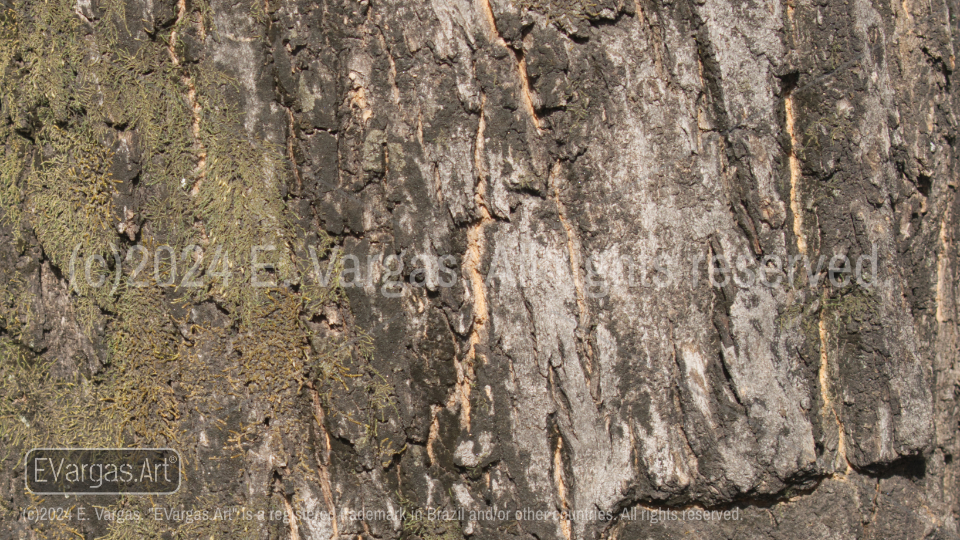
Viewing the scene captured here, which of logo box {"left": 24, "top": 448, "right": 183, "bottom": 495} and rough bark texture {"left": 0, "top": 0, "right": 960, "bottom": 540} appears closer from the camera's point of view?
rough bark texture {"left": 0, "top": 0, "right": 960, "bottom": 540}

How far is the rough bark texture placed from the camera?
120 cm

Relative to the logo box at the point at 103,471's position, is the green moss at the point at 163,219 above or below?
above

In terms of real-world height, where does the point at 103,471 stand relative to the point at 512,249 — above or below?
below

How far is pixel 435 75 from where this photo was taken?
1203 millimetres

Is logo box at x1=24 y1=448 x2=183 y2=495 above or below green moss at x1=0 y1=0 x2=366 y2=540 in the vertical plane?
below

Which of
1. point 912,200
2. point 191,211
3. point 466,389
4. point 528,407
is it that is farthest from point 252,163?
point 912,200

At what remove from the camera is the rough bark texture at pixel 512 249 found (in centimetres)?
120

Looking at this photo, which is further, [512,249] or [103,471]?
[103,471]

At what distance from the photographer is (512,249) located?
1205mm

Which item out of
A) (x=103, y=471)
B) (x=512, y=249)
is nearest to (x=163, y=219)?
(x=103, y=471)

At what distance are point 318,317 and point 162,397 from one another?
1.28 ft

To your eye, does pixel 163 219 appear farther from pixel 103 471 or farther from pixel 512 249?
pixel 512 249

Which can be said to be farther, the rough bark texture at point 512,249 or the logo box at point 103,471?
the logo box at point 103,471

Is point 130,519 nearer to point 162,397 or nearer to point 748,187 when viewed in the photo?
point 162,397
